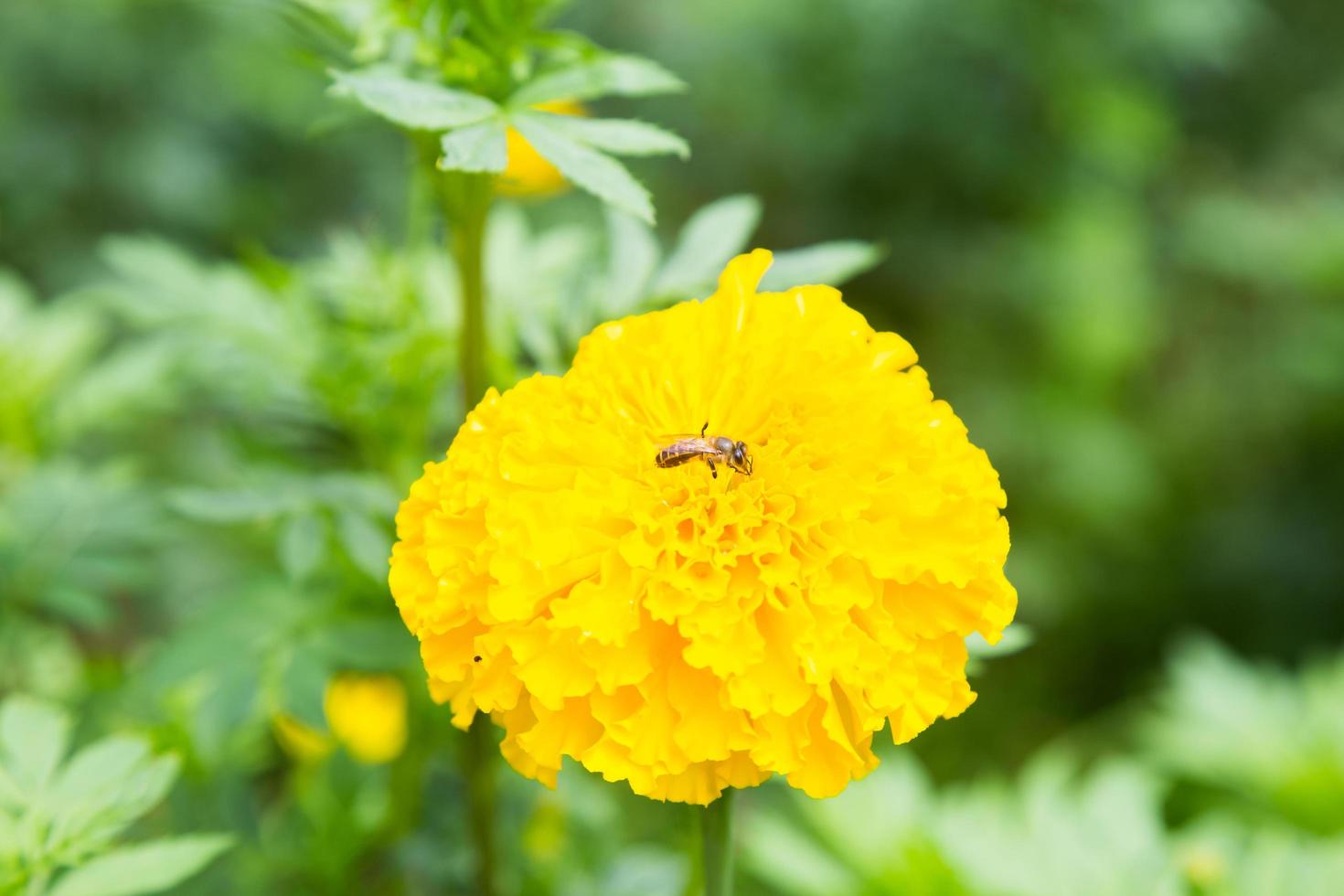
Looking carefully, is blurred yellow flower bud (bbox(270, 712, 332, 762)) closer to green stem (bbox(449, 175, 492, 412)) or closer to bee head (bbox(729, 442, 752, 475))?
green stem (bbox(449, 175, 492, 412))

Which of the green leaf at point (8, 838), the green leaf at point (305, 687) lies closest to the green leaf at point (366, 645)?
the green leaf at point (305, 687)

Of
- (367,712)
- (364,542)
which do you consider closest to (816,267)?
(364,542)

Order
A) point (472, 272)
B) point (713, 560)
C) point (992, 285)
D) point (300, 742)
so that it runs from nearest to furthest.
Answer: point (713, 560) < point (472, 272) < point (300, 742) < point (992, 285)

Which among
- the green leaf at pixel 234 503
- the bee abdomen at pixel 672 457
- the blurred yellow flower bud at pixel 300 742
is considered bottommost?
the blurred yellow flower bud at pixel 300 742

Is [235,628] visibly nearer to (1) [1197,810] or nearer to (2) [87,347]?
(2) [87,347]

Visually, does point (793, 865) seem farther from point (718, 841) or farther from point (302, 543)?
point (302, 543)

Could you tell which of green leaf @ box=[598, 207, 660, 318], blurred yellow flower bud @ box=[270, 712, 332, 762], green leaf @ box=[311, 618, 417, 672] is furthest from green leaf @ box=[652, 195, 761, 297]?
blurred yellow flower bud @ box=[270, 712, 332, 762]

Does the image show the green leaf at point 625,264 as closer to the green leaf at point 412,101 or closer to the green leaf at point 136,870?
the green leaf at point 412,101
